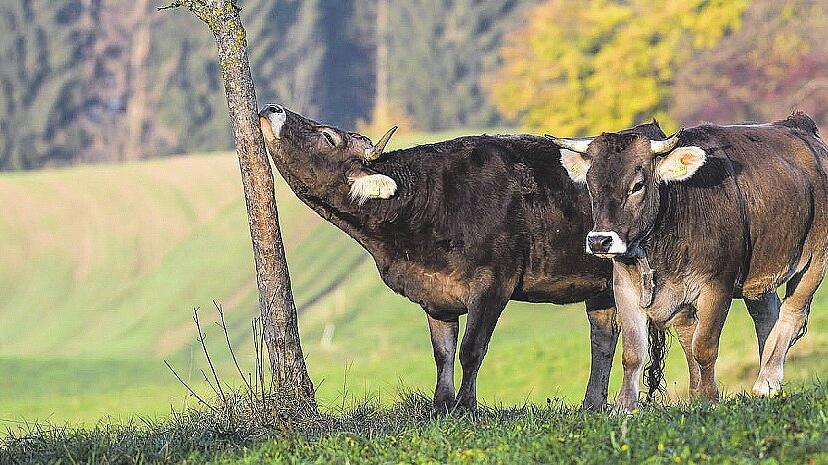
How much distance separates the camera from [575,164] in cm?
1090

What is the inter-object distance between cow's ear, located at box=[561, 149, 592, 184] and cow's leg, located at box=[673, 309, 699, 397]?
137 centimetres

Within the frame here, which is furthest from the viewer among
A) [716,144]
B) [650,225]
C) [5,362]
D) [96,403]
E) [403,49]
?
[403,49]

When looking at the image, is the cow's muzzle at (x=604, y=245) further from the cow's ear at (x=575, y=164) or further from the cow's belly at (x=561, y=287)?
the cow's belly at (x=561, y=287)

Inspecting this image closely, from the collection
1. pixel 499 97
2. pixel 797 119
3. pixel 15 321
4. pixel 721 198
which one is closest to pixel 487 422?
pixel 721 198

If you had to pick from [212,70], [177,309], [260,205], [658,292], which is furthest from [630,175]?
[212,70]

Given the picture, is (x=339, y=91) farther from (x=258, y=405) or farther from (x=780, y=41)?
(x=258, y=405)

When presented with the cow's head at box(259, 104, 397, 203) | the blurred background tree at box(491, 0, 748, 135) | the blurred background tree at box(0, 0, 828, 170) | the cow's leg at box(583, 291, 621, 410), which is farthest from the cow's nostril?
the blurred background tree at box(0, 0, 828, 170)

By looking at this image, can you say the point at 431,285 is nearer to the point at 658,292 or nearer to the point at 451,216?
the point at 451,216

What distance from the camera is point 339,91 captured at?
106250 mm

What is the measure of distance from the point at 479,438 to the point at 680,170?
9.71ft

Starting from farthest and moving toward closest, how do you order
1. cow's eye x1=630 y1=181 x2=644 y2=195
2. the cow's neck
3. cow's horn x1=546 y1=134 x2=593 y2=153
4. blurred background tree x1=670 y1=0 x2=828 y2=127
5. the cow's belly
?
blurred background tree x1=670 y1=0 x2=828 y2=127 → the cow's belly → the cow's neck → cow's horn x1=546 y1=134 x2=593 y2=153 → cow's eye x1=630 y1=181 x2=644 y2=195

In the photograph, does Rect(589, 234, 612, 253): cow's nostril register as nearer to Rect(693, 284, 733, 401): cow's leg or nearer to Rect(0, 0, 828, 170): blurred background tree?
Rect(693, 284, 733, 401): cow's leg

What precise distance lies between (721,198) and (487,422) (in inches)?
108

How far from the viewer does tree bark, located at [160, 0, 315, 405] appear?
461 inches
